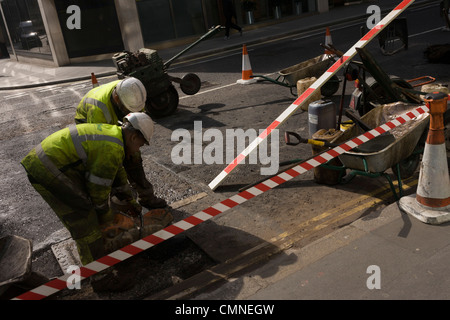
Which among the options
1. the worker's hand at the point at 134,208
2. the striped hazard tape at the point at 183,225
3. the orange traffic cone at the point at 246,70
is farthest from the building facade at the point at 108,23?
the striped hazard tape at the point at 183,225

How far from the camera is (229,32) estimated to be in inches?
796

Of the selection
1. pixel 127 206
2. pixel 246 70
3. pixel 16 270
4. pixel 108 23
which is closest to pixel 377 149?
pixel 127 206

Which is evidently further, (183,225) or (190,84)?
(190,84)

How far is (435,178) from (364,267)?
52.8 inches

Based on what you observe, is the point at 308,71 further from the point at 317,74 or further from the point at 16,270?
the point at 16,270

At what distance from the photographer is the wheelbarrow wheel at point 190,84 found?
10193 millimetres

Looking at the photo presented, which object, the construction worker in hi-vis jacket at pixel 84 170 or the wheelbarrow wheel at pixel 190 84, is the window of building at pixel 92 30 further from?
the construction worker in hi-vis jacket at pixel 84 170

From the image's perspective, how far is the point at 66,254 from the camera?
498cm

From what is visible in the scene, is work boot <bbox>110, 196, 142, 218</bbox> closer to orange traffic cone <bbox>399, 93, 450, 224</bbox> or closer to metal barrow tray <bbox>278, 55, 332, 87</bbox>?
orange traffic cone <bbox>399, 93, 450, 224</bbox>

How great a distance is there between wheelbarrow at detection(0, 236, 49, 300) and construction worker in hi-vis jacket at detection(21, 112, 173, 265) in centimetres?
47

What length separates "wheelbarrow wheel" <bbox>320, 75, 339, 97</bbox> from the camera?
9391 mm

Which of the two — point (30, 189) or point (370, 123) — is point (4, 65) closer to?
point (30, 189)
